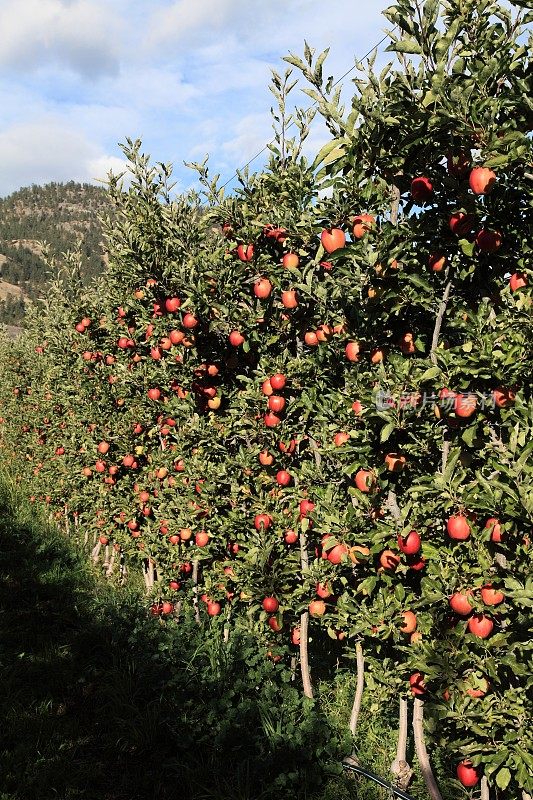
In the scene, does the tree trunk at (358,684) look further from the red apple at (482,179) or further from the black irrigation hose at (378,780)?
the red apple at (482,179)

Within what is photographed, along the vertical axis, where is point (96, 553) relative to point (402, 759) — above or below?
above

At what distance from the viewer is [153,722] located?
391 centimetres

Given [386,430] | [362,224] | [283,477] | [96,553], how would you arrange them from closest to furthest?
[386,430]
[362,224]
[283,477]
[96,553]

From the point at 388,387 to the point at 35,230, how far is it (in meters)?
129

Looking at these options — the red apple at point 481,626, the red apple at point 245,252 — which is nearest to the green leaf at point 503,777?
the red apple at point 481,626

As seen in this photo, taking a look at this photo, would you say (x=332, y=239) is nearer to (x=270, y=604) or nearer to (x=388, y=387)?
(x=388, y=387)

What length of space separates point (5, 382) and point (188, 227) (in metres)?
9.82

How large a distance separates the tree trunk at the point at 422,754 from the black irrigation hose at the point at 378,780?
16 centimetres

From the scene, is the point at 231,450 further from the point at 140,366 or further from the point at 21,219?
the point at 21,219

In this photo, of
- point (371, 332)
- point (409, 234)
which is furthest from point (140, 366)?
point (409, 234)

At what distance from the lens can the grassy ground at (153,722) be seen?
132 inches

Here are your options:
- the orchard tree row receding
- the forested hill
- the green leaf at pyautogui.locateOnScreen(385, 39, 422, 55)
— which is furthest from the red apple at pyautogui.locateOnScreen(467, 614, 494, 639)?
the forested hill

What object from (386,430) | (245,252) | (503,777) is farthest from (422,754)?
(245,252)

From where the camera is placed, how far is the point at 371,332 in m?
2.84
